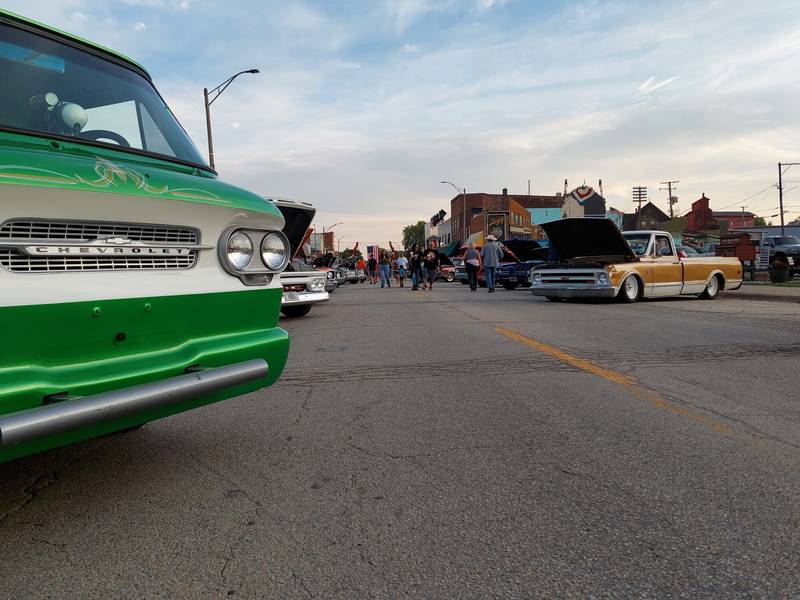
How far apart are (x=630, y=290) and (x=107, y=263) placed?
42.1ft

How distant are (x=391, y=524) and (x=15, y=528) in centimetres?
163

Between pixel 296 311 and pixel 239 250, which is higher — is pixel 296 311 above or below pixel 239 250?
below

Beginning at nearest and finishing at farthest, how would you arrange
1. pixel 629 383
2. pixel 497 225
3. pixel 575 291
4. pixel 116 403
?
1. pixel 116 403
2. pixel 629 383
3. pixel 575 291
4. pixel 497 225

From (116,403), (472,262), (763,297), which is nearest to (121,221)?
(116,403)

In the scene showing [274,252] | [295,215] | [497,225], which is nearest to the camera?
[274,252]

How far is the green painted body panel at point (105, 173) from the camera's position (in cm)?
223

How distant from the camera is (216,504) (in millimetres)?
2791

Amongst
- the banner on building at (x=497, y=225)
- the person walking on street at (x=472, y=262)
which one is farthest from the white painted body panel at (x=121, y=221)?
the banner on building at (x=497, y=225)

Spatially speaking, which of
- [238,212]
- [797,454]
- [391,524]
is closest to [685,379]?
[797,454]

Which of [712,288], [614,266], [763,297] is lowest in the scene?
[763,297]

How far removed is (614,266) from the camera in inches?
510

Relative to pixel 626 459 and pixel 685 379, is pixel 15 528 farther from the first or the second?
pixel 685 379

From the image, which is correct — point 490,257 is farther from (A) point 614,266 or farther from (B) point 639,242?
(A) point 614,266

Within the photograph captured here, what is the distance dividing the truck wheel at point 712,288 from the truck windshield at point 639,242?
2.30m
